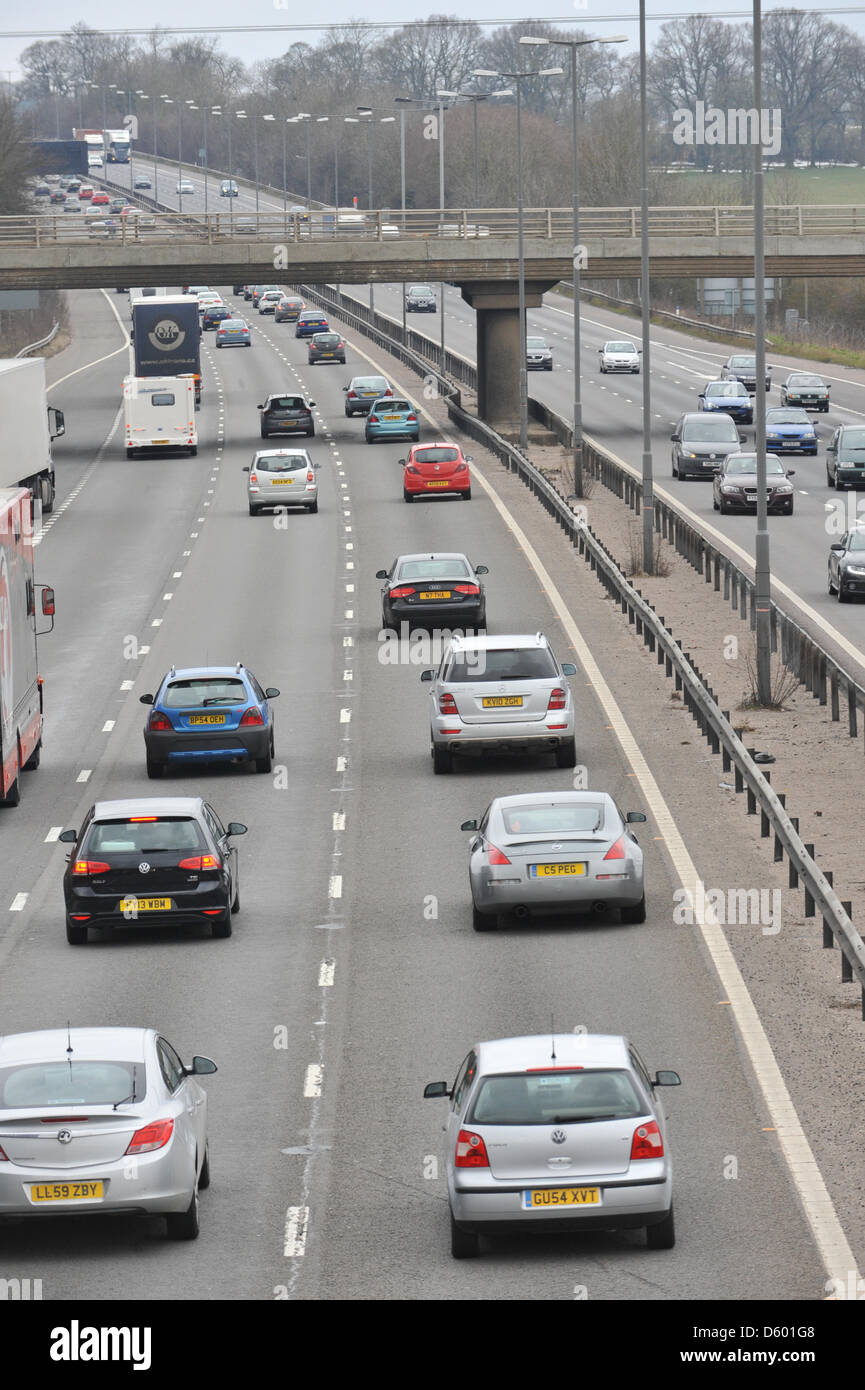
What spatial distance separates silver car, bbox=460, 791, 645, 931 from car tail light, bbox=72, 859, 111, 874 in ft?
10.1

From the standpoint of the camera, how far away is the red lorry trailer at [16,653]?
2672 cm

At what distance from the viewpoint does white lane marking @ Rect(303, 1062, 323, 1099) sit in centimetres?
1655

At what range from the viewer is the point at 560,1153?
12.7 meters

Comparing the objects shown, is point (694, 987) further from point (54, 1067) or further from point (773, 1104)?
point (54, 1067)

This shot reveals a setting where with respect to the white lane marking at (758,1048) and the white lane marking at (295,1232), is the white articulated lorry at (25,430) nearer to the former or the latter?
the white lane marking at (758,1048)

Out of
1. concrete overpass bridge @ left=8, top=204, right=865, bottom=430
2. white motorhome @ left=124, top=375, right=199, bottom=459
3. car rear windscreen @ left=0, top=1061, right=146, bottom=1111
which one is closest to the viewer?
car rear windscreen @ left=0, top=1061, right=146, bottom=1111

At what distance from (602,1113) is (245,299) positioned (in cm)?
14353

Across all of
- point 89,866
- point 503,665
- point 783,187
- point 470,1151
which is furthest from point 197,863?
point 783,187

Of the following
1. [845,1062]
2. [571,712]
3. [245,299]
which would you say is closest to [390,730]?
[571,712]

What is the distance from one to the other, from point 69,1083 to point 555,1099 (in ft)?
8.23

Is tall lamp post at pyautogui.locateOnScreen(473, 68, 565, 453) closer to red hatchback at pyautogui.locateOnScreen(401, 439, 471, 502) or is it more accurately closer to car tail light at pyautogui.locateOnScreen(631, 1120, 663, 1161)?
red hatchback at pyautogui.locateOnScreen(401, 439, 471, 502)

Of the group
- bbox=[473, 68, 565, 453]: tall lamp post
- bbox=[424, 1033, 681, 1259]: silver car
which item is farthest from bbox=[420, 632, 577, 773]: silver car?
bbox=[473, 68, 565, 453]: tall lamp post

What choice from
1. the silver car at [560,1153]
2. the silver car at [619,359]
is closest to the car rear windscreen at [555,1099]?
the silver car at [560,1153]

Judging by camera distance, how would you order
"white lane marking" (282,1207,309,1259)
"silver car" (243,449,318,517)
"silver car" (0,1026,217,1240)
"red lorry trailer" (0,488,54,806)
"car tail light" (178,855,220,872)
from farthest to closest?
"silver car" (243,449,318,517) < "red lorry trailer" (0,488,54,806) < "car tail light" (178,855,220,872) < "white lane marking" (282,1207,309,1259) < "silver car" (0,1026,217,1240)
